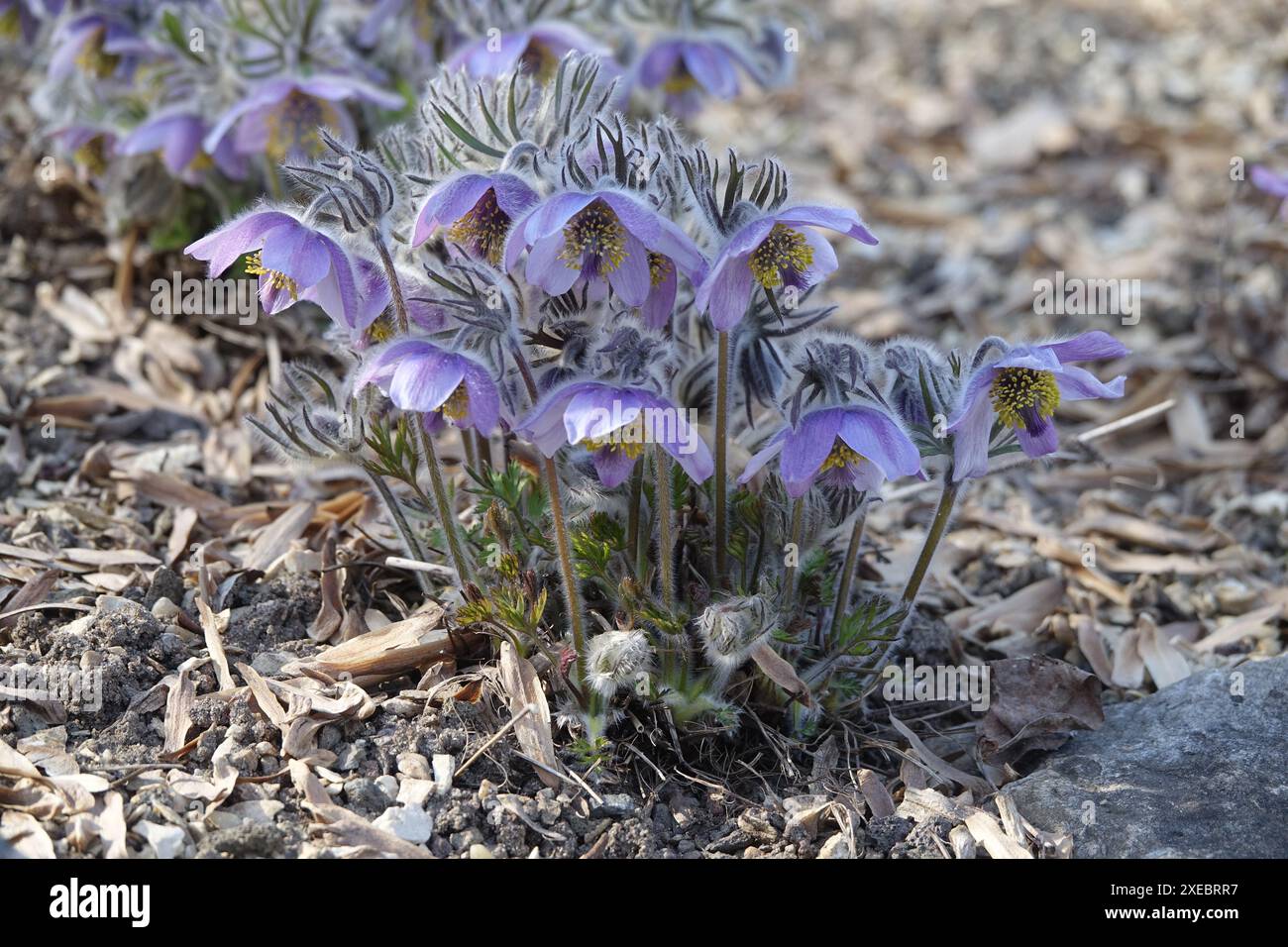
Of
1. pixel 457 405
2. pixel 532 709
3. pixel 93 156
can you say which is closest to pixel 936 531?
pixel 532 709

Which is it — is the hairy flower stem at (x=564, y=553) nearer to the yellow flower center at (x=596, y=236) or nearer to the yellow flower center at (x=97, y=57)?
the yellow flower center at (x=596, y=236)

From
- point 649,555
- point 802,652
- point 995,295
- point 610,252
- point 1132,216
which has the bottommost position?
point 802,652

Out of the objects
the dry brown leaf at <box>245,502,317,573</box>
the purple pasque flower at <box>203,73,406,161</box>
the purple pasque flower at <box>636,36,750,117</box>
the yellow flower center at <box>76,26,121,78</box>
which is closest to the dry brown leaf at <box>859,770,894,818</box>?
the dry brown leaf at <box>245,502,317,573</box>

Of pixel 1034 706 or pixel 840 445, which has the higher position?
pixel 840 445

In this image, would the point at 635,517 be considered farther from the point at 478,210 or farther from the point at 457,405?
the point at 478,210

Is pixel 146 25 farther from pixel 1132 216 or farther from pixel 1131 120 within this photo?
pixel 1131 120

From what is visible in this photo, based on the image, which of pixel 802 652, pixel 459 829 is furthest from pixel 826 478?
pixel 459 829
